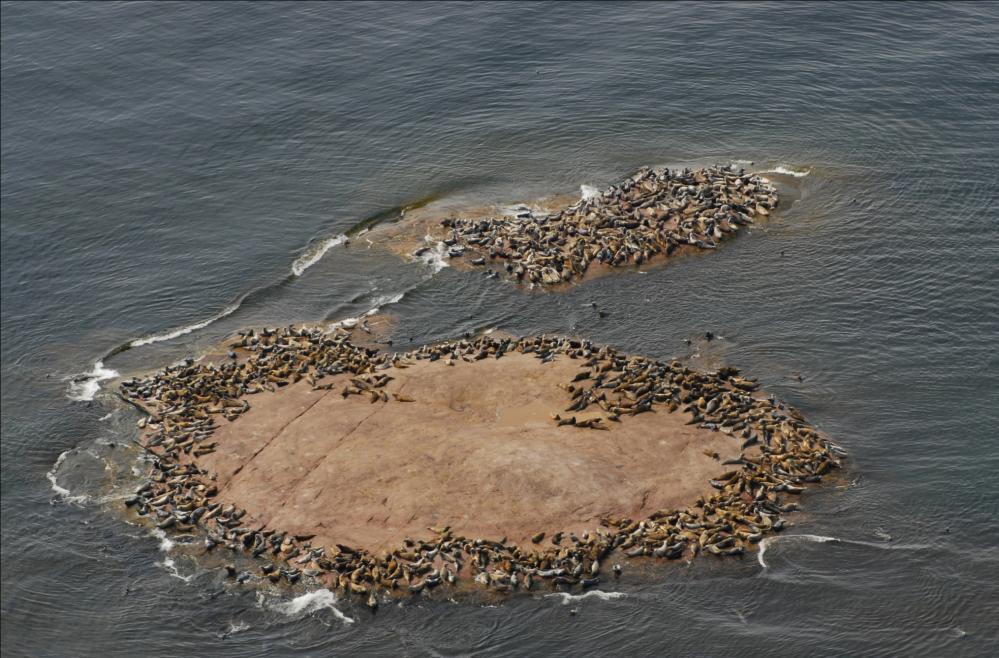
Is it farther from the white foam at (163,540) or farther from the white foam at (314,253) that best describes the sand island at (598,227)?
the white foam at (163,540)

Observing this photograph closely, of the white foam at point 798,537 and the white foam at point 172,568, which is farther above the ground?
the white foam at point 798,537

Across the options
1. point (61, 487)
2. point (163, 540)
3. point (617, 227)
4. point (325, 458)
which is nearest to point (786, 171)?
point (617, 227)

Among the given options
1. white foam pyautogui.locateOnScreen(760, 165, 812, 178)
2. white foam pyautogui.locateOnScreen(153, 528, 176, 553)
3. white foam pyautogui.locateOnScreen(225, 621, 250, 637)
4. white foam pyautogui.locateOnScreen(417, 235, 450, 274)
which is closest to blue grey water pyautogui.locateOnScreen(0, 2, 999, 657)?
white foam pyautogui.locateOnScreen(225, 621, 250, 637)

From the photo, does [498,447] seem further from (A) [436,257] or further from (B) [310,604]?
(A) [436,257]

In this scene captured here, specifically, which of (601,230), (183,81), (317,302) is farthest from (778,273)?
(183,81)

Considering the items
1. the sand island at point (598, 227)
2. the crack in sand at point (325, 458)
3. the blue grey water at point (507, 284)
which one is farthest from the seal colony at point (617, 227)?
the crack in sand at point (325, 458)

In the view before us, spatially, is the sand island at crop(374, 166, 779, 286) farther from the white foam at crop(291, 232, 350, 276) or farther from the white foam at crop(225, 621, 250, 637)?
the white foam at crop(225, 621, 250, 637)
